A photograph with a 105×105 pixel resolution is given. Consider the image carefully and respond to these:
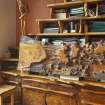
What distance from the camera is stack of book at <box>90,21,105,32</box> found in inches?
132

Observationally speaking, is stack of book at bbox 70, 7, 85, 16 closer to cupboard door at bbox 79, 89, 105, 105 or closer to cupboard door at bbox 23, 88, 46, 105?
cupboard door at bbox 79, 89, 105, 105

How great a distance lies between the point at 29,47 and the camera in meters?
3.92

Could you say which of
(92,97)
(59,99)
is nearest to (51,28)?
(59,99)

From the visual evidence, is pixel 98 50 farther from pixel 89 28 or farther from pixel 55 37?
pixel 55 37

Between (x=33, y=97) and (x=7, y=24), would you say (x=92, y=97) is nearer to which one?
(x=33, y=97)

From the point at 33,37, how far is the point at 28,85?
757 mm

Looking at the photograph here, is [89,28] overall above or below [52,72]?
above

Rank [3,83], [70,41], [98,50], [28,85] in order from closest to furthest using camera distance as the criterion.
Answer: [98,50] → [70,41] → [28,85] → [3,83]

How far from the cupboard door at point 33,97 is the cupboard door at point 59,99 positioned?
104 millimetres

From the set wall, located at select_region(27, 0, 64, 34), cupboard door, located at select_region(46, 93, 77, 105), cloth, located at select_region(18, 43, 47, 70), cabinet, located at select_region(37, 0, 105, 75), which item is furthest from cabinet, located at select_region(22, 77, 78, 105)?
wall, located at select_region(27, 0, 64, 34)

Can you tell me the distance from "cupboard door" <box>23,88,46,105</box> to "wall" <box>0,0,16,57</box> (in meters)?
0.90

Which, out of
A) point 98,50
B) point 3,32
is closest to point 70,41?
point 98,50

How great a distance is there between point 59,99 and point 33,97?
0.46m

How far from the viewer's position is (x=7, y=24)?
14.6 feet
